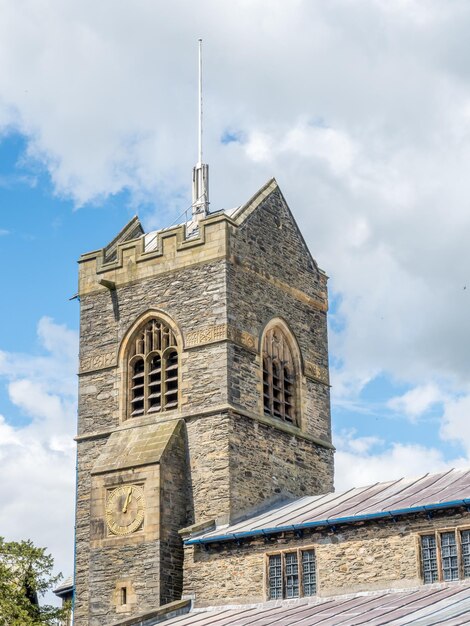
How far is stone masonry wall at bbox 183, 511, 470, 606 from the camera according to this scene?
80.3 ft

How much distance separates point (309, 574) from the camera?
Result: 84.8ft

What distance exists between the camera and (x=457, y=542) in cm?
2397

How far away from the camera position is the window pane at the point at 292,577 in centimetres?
2594

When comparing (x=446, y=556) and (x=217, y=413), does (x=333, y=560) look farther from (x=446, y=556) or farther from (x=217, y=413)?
(x=217, y=413)

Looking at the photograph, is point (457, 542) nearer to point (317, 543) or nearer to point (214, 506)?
point (317, 543)

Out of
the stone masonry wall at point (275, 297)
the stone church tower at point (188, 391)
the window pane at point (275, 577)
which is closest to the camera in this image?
the window pane at point (275, 577)

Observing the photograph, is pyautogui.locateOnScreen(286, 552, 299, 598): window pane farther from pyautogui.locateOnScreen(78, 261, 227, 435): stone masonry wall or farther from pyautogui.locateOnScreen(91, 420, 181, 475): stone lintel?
pyautogui.locateOnScreen(78, 261, 227, 435): stone masonry wall

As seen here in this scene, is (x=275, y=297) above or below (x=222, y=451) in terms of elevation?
above

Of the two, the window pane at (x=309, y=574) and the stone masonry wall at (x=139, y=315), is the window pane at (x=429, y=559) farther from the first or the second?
the stone masonry wall at (x=139, y=315)

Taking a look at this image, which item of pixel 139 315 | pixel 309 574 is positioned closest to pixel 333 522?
pixel 309 574

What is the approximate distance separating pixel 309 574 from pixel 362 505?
2021mm

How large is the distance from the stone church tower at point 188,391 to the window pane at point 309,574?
126 inches

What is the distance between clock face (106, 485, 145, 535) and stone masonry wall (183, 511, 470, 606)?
76.1 inches

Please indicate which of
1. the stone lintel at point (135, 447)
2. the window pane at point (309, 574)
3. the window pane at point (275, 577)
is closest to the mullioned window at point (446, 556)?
the window pane at point (309, 574)
